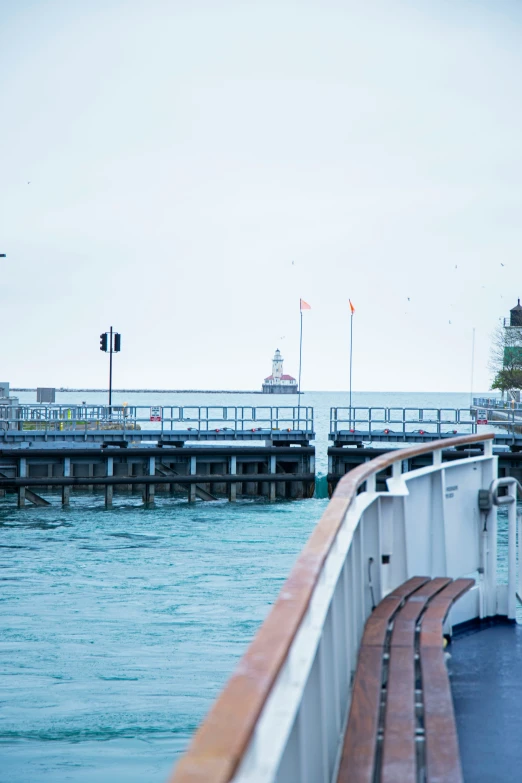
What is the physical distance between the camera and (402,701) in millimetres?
4195

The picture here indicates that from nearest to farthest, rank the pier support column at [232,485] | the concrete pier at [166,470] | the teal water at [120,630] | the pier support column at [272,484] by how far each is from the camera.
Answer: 1. the teal water at [120,630]
2. the concrete pier at [166,470]
3. the pier support column at [232,485]
4. the pier support column at [272,484]

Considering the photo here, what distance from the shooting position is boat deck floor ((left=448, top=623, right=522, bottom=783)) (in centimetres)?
450

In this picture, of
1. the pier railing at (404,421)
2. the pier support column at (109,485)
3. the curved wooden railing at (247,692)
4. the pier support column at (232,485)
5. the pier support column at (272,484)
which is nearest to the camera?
the curved wooden railing at (247,692)

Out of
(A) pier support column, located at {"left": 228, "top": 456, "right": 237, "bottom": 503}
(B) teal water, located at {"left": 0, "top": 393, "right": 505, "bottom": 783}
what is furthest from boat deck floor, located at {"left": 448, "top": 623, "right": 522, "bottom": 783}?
(A) pier support column, located at {"left": 228, "top": 456, "right": 237, "bottom": 503}

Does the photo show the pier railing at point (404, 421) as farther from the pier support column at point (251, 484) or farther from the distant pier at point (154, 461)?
the pier support column at point (251, 484)

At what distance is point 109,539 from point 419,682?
902 inches

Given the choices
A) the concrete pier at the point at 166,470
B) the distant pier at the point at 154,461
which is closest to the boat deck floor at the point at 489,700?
the distant pier at the point at 154,461

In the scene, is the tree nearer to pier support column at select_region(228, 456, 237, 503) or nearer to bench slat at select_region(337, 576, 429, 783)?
pier support column at select_region(228, 456, 237, 503)

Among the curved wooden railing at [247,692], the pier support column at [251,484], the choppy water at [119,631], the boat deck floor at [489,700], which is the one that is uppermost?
the curved wooden railing at [247,692]

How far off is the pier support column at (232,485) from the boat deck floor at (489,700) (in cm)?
2743

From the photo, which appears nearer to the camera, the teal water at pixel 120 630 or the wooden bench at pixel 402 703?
the wooden bench at pixel 402 703

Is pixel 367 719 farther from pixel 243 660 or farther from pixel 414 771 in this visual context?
pixel 243 660

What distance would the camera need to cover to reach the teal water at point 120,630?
32.1ft

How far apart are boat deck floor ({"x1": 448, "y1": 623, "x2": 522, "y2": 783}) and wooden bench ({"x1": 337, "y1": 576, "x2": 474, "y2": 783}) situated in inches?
16.5
